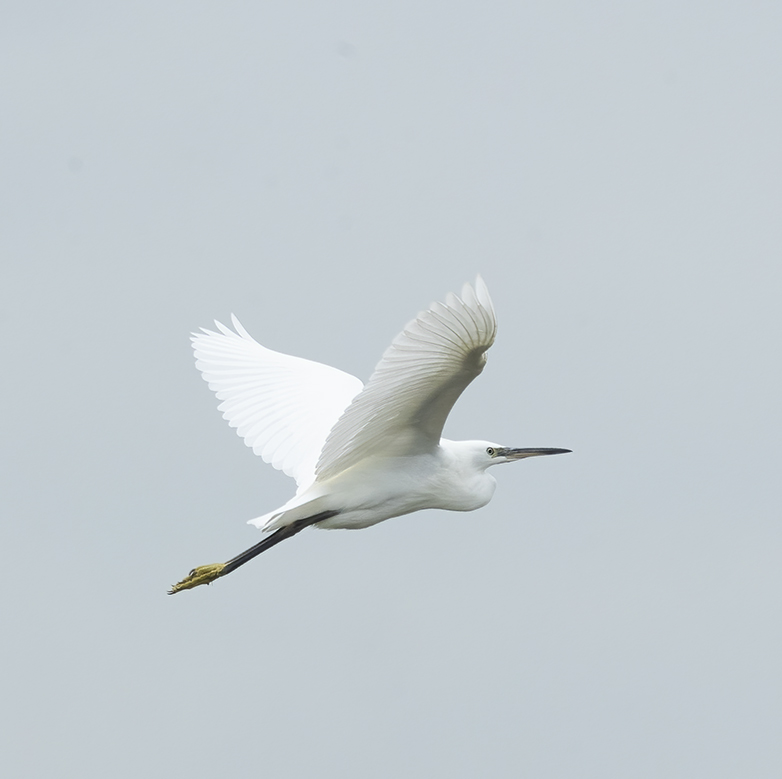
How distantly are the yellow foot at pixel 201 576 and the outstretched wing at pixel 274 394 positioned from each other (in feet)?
3.67

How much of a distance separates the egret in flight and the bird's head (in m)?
0.01

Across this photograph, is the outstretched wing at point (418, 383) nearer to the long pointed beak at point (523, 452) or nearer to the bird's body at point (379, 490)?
the bird's body at point (379, 490)

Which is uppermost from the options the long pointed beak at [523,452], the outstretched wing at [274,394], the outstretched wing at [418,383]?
the outstretched wing at [274,394]

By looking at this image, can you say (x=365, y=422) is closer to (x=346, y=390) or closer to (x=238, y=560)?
(x=238, y=560)

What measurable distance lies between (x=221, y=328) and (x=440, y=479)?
3.57 meters

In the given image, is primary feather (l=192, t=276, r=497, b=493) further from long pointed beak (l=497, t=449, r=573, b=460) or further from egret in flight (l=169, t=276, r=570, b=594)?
long pointed beak (l=497, t=449, r=573, b=460)

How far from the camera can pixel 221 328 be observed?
14852 mm

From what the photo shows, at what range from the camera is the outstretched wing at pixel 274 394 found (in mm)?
13547

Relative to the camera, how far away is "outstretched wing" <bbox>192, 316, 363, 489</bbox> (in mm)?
13547

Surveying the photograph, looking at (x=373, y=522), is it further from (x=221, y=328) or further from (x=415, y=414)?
(x=221, y=328)

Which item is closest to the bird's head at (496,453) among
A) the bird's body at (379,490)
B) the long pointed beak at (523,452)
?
the long pointed beak at (523,452)

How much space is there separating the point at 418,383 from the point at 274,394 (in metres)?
3.94

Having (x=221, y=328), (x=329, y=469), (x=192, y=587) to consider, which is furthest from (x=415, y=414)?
(x=221, y=328)

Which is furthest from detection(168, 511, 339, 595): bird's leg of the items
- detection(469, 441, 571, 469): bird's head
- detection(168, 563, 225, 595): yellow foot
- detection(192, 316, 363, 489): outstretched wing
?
detection(469, 441, 571, 469): bird's head
